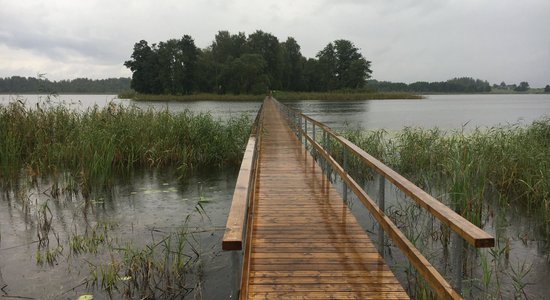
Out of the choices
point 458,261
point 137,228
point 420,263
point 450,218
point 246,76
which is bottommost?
point 137,228

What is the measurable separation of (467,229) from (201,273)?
444cm

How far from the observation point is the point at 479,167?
8156 mm

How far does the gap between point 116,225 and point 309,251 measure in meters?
5.06

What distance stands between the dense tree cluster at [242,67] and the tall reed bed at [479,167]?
7817 cm

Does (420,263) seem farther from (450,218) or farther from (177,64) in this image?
(177,64)

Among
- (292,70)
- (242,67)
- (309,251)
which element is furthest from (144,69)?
(309,251)

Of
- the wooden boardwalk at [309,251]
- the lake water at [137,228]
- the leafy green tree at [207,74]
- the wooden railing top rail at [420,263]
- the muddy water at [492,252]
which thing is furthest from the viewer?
the leafy green tree at [207,74]

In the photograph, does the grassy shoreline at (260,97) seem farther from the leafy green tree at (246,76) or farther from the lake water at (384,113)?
the lake water at (384,113)

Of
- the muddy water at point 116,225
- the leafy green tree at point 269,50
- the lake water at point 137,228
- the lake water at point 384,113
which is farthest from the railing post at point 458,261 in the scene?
the leafy green tree at point 269,50

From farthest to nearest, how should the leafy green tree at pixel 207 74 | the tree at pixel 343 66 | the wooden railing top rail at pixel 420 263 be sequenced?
1. the tree at pixel 343 66
2. the leafy green tree at pixel 207 74
3. the wooden railing top rail at pixel 420 263

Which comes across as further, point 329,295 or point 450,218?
point 329,295

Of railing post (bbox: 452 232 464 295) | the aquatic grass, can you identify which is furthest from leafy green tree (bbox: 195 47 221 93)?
railing post (bbox: 452 232 464 295)

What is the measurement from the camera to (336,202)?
646 centimetres

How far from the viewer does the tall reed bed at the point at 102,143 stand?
35.7 ft
